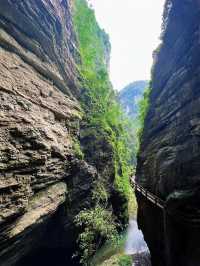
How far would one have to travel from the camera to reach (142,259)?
76.3 feet

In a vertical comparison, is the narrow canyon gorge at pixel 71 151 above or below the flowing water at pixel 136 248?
above

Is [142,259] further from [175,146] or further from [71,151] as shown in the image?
[175,146]

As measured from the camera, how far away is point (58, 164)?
62.4 ft

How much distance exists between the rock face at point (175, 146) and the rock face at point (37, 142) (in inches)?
252

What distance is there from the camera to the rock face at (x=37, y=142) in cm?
1362

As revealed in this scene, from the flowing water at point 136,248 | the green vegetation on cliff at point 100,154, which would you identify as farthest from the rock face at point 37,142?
the flowing water at point 136,248

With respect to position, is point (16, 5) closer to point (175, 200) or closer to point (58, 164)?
point (58, 164)

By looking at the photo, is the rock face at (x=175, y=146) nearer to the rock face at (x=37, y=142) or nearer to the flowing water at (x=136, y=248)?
the flowing water at (x=136, y=248)

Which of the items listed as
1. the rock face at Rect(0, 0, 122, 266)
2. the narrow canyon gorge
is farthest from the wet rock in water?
the rock face at Rect(0, 0, 122, 266)

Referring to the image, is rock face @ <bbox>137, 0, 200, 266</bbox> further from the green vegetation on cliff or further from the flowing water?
the green vegetation on cliff

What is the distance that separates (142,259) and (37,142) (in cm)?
1483

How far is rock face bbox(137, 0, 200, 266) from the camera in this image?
42.4ft

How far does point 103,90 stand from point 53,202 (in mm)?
25266

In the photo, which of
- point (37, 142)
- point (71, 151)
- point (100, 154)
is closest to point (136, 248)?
point (100, 154)
